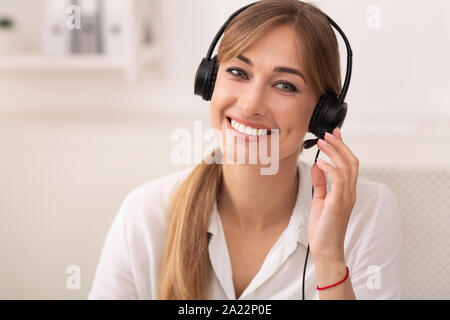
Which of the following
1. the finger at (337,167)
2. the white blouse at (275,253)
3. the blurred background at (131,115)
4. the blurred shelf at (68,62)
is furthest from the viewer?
the blurred shelf at (68,62)

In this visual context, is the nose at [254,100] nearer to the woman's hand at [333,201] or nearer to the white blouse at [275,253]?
the woman's hand at [333,201]

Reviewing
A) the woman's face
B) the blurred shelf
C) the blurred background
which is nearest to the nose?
the woman's face

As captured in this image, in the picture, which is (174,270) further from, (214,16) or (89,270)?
(214,16)

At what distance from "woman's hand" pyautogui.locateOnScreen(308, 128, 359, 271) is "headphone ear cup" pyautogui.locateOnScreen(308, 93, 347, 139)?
2 cm

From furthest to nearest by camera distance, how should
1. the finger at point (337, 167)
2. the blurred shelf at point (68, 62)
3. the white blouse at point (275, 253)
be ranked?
1. the blurred shelf at point (68, 62)
2. the white blouse at point (275, 253)
3. the finger at point (337, 167)

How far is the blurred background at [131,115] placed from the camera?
1.20m

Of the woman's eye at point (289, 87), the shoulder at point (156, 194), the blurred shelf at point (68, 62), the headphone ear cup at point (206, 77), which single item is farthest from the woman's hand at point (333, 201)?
the blurred shelf at point (68, 62)

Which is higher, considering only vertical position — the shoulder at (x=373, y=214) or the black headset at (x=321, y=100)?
the black headset at (x=321, y=100)

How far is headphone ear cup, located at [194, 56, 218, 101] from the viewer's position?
0.87 m

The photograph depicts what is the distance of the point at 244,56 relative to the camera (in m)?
0.84

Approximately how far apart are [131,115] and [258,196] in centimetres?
68

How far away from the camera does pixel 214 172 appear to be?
1050 mm

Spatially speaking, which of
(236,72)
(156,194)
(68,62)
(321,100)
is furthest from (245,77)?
(68,62)

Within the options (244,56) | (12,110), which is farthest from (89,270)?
(244,56)
